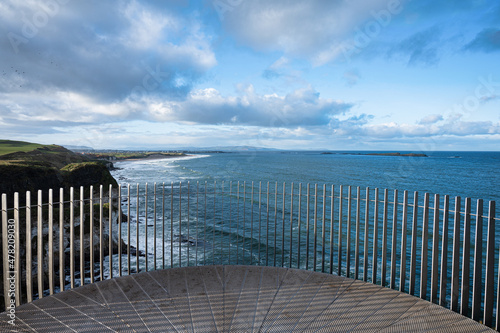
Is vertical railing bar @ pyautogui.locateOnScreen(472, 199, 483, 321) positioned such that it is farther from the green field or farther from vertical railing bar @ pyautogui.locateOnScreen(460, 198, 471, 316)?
the green field

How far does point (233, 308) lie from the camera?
12.6ft

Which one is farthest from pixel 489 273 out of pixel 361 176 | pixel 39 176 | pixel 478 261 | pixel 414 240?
pixel 361 176

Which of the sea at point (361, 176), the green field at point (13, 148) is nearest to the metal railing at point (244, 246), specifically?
the sea at point (361, 176)

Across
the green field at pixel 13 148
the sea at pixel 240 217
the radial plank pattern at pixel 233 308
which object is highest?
the green field at pixel 13 148

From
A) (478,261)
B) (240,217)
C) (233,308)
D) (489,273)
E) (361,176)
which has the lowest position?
(240,217)

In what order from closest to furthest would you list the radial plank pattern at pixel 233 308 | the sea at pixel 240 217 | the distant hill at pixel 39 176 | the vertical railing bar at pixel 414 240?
the radial plank pattern at pixel 233 308
the vertical railing bar at pixel 414 240
the sea at pixel 240 217
the distant hill at pixel 39 176

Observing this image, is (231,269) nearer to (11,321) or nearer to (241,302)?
(241,302)

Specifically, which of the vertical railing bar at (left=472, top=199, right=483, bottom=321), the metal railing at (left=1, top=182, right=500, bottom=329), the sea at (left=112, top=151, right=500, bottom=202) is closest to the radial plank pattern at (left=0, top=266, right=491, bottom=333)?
the metal railing at (left=1, top=182, right=500, bottom=329)

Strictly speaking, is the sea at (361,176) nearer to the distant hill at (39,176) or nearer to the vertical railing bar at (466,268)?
the distant hill at (39,176)

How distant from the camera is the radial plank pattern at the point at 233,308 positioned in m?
3.45

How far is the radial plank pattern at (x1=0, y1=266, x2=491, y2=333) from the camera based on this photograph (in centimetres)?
345

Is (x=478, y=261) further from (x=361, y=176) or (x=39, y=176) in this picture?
(x=361, y=176)

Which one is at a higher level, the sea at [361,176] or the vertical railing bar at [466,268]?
the vertical railing bar at [466,268]

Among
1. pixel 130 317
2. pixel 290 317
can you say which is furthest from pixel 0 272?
pixel 290 317
